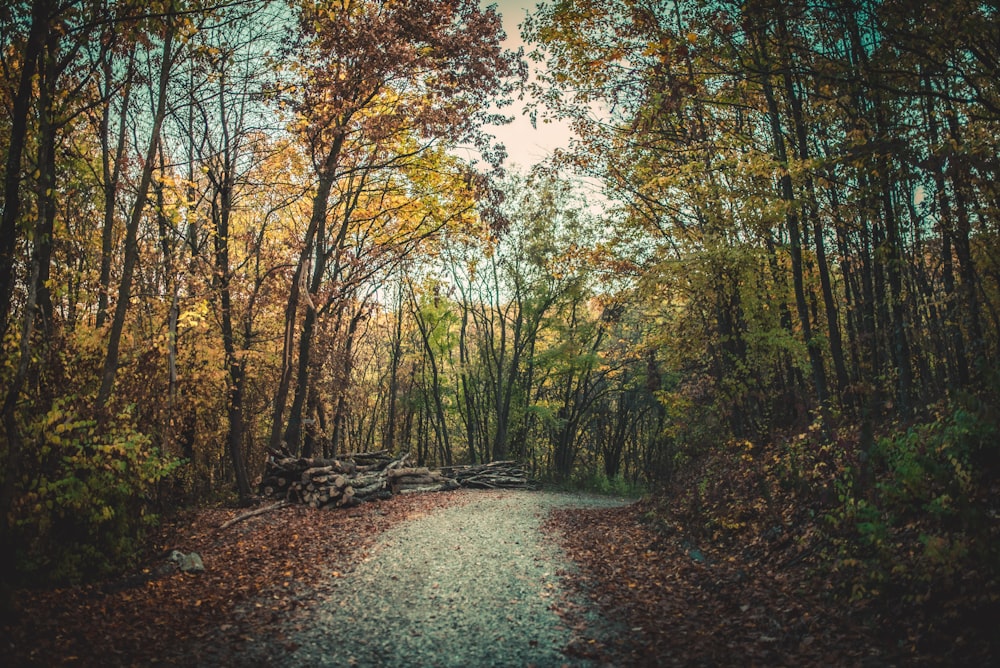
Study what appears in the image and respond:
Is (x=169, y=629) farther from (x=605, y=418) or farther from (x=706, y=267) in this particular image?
(x=605, y=418)

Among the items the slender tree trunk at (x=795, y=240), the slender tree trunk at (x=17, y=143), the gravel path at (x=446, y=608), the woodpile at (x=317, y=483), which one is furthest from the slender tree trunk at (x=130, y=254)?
the slender tree trunk at (x=795, y=240)

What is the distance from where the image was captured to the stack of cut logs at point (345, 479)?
1259 cm

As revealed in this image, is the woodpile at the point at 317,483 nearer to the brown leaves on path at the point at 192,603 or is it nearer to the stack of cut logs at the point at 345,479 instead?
the stack of cut logs at the point at 345,479

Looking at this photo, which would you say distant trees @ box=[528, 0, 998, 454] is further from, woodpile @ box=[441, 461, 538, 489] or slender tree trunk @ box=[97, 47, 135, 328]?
woodpile @ box=[441, 461, 538, 489]

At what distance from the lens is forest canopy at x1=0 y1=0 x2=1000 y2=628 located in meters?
5.78

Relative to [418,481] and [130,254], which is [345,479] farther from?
[130,254]

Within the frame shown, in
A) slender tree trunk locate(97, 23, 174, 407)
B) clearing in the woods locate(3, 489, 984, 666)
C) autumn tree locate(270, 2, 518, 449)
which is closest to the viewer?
clearing in the woods locate(3, 489, 984, 666)

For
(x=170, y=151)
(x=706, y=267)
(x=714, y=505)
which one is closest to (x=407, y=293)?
(x=170, y=151)

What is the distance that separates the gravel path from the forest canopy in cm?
304

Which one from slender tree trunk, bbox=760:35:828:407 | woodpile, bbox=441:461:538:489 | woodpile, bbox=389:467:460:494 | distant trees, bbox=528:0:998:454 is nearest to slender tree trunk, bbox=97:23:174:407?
distant trees, bbox=528:0:998:454

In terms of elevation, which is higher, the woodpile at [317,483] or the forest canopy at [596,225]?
the forest canopy at [596,225]

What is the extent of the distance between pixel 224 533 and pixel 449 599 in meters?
5.23

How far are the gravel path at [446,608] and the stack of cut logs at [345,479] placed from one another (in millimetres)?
3895

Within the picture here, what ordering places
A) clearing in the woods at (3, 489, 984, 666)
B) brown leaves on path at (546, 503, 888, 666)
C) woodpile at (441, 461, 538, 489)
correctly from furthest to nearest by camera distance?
woodpile at (441, 461, 538, 489) → clearing in the woods at (3, 489, 984, 666) → brown leaves on path at (546, 503, 888, 666)
